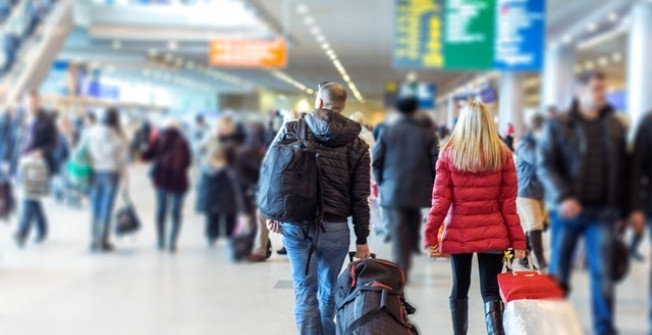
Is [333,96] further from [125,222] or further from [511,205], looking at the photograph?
[125,222]

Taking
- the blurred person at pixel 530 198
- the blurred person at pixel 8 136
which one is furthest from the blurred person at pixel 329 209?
the blurred person at pixel 8 136

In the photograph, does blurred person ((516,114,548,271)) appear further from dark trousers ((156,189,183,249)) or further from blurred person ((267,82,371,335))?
dark trousers ((156,189,183,249))

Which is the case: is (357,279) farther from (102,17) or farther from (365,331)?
(102,17)

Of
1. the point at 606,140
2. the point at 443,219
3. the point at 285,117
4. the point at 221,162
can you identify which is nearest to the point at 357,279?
the point at 443,219

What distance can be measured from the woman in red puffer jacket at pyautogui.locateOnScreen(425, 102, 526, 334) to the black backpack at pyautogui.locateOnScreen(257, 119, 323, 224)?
20.7 inches

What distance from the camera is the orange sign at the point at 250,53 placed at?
1714 cm

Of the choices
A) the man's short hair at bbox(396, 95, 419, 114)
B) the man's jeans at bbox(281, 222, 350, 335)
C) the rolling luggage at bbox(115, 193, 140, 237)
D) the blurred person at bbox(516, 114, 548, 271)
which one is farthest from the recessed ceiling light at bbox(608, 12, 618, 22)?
the man's jeans at bbox(281, 222, 350, 335)

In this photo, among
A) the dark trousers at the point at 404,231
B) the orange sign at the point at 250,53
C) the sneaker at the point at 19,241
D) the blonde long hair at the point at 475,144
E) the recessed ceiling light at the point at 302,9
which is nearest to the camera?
the blonde long hair at the point at 475,144

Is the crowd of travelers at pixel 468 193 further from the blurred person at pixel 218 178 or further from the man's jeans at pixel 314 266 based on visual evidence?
Result: the blurred person at pixel 218 178

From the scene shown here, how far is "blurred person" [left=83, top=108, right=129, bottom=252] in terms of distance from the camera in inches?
369

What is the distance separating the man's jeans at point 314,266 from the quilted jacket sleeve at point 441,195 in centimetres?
41

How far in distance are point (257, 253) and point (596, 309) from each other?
1.86 metres

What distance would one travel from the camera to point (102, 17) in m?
20.4

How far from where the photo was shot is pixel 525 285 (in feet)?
10.6
